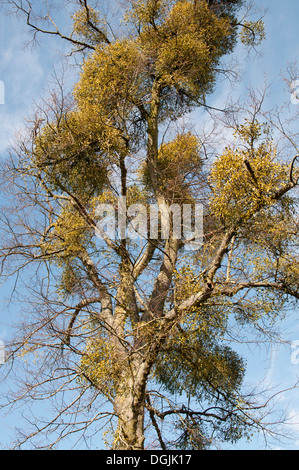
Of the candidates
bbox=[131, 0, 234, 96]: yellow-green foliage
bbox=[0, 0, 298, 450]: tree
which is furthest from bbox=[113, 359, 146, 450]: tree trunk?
bbox=[131, 0, 234, 96]: yellow-green foliage

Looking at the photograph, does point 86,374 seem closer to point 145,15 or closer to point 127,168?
point 127,168

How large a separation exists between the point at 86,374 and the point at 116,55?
6611 millimetres

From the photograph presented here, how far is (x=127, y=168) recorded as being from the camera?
302 inches

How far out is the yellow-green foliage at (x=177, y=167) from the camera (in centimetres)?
820

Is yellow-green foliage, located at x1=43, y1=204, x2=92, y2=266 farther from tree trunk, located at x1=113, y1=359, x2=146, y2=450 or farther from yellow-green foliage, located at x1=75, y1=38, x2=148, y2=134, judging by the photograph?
tree trunk, located at x1=113, y1=359, x2=146, y2=450

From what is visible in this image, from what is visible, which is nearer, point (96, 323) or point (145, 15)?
point (96, 323)

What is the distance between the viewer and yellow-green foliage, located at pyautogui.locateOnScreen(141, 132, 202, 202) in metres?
8.20

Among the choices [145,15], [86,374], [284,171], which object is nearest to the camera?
[86,374]

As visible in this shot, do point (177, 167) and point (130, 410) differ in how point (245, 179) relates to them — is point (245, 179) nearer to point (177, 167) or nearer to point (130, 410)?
point (177, 167)

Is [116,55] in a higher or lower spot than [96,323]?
higher

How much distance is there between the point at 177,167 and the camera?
27.3ft

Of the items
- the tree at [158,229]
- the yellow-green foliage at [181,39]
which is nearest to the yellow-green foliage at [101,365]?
the tree at [158,229]

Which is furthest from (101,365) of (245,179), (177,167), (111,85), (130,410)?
(111,85)
